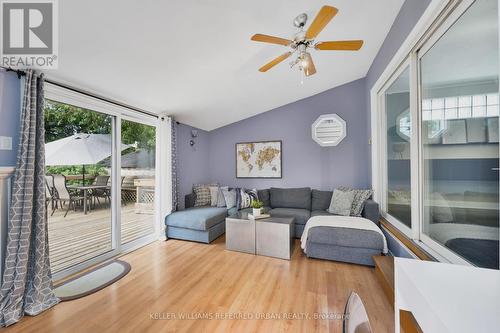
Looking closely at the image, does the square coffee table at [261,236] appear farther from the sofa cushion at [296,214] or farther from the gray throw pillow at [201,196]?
the gray throw pillow at [201,196]

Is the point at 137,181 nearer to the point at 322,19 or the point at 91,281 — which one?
the point at 91,281

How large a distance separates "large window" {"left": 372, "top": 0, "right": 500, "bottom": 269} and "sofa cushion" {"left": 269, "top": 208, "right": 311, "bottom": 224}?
142 cm

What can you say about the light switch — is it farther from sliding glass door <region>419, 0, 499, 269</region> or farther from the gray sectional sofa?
sliding glass door <region>419, 0, 499, 269</region>

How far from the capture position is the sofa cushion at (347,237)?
245cm

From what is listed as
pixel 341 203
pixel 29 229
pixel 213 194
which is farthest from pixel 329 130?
pixel 29 229

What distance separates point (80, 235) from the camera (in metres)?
2.89

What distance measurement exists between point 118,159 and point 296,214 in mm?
2862

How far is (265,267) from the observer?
2525mm

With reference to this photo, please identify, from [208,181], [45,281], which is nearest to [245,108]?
[208,181]

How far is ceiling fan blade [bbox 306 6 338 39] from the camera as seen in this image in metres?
1.39

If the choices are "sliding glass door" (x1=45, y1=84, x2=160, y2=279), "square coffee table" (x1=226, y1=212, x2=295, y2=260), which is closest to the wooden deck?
"sliding glass door" (x1=45, y1=84, x2=160, y2=279)

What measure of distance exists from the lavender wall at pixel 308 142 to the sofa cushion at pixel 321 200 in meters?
0.25

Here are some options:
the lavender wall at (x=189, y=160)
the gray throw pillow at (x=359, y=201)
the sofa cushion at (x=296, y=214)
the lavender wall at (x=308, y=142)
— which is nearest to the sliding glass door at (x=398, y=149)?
the gray throw pillow at (x=359, y=201)

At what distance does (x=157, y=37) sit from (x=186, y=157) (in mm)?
2612
